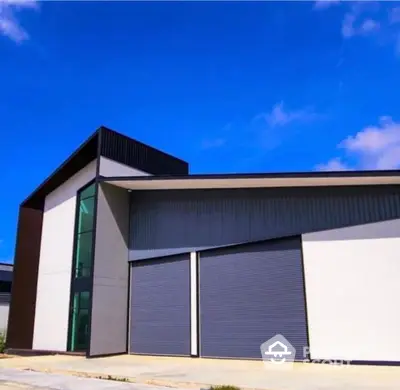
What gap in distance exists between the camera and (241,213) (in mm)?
17641

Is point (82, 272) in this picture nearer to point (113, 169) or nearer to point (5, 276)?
point (113, 169)

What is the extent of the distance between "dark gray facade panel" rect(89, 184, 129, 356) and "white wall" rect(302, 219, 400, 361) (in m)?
8.18

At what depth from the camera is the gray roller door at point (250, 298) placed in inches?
611

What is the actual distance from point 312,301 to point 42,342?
517 inches

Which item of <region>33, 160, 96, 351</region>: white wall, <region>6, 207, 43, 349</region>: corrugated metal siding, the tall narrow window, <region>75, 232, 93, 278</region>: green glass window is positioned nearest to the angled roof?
<region>33, 160, 96, 351</region>: white wall

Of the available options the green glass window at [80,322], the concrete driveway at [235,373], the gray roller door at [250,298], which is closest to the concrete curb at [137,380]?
the concrete driveway at [235,373]

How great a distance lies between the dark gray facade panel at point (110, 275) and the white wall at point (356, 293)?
818cm

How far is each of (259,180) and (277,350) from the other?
5946 mm

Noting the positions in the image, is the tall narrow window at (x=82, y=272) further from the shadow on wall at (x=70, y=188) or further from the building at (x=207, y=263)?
the shadow on wall at (x=70, y=188)

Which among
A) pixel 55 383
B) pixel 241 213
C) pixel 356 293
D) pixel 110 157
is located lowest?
pixel 55 383

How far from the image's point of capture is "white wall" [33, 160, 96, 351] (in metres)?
20.4

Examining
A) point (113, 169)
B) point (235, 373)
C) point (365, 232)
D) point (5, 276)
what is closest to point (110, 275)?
point (113, 169)

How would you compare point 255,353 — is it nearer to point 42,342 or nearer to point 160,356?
point 160,356

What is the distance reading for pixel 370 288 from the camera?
13609 mm
